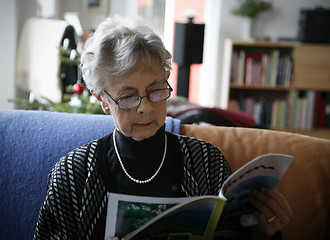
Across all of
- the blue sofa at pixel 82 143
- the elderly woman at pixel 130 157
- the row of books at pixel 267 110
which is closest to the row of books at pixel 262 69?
the row of books at pixel 267 110

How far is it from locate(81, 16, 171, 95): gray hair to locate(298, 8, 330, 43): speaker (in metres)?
3.14

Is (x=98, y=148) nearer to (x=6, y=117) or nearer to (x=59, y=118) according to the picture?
(x=59, y=118)

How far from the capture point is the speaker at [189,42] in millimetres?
2652

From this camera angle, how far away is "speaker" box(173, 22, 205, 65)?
2.65 meters

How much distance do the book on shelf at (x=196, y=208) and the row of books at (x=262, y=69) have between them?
9.95 feet

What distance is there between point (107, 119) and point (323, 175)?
2.37 ft

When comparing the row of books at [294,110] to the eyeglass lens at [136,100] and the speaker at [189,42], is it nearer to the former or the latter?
the speaker at [189,42]

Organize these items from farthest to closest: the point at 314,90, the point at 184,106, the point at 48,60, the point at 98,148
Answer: the point at 314,90
the point at 48,60
the point at 184,106
the point at 98,148

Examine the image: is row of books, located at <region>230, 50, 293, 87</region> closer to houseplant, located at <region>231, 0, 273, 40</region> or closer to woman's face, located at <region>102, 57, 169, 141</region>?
houseplant, located at <region>231, 0, 273, 40</region>

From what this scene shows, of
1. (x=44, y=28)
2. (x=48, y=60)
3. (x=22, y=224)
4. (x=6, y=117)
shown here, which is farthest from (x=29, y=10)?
(x=22, y=224)

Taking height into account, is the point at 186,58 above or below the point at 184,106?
above

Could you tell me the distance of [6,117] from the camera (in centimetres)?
131

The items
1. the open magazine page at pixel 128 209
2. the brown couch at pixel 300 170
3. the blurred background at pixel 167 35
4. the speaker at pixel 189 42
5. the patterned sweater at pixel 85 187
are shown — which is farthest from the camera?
the blurred background at pixel 167 35

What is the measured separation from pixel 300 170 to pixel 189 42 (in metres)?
1.65
